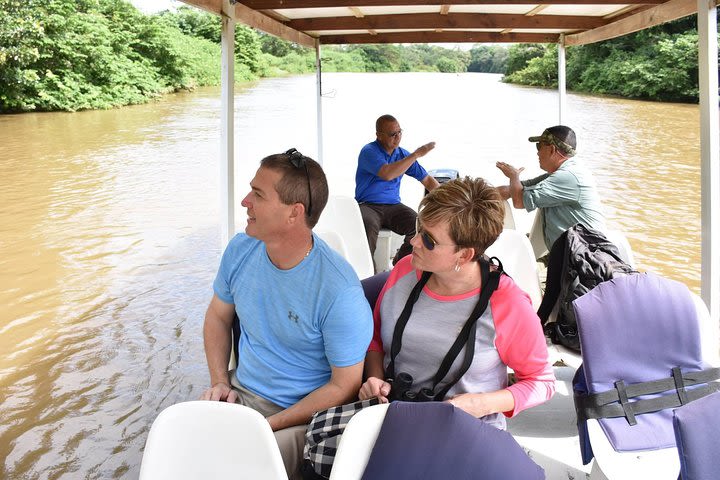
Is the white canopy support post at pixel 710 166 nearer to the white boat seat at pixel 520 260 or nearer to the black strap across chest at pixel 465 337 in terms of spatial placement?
the white boat seat at pixel 520 260

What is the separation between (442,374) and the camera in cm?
192

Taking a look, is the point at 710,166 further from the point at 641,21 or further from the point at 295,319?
the point at 295,319

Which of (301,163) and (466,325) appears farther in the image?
(301,163)


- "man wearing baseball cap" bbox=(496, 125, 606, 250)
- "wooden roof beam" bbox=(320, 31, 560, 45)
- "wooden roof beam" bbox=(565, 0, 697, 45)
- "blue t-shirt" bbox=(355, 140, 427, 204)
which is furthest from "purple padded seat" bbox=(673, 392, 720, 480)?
"wooden roof beam" bbox=(320, 31, 560, 45)

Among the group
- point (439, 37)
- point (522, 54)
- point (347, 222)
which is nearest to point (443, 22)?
point (439, 37)

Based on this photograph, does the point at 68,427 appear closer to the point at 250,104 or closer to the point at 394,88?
the point at 250,104

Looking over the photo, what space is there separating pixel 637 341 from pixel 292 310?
1110 mm

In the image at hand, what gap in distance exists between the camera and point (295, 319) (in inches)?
78.8

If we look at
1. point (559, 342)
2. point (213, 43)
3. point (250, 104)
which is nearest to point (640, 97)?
point (250, 104)

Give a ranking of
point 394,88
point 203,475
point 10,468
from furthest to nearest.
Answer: point 394,88, point 10,468, point 203,475

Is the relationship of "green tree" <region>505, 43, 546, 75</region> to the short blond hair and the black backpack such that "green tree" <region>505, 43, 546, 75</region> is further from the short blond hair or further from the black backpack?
the short blond hair

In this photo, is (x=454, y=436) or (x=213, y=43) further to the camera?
(x=213, y=43)

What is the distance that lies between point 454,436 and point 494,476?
12 centimetres

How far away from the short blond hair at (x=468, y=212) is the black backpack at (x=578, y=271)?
0.95 m
